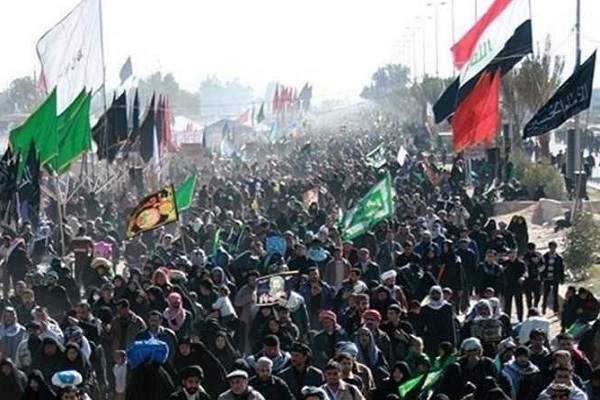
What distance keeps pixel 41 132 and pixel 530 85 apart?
2702cm

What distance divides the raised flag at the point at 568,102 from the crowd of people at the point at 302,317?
166 centimetres

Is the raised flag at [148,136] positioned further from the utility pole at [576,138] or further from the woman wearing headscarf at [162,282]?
the woman wearing headscarf at [162,282]

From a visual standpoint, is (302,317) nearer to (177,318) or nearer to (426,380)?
(177,318)

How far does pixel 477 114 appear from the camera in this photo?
79.5ft

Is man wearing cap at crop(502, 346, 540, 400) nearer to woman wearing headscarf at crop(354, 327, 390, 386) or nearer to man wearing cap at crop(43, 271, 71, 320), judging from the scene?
woman wearing headscarf at crop(354, 327, 390, 386)

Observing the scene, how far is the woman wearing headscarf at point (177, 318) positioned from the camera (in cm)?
1227

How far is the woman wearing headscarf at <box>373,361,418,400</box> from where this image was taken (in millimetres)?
9523

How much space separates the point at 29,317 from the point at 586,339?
5.21m

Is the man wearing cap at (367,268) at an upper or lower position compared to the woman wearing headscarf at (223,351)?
lower

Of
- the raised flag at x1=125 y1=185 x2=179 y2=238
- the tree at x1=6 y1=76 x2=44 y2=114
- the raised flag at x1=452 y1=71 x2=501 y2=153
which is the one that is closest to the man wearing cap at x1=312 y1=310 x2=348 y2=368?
the raised flag at x1=125 y1=185 x2=179 y2=238

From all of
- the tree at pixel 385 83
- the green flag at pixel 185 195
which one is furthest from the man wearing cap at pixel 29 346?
the tree at pixel 385 83

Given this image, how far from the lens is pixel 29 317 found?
13531 mm

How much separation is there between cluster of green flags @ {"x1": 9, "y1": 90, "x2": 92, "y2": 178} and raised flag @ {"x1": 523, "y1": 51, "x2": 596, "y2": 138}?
7.33 m

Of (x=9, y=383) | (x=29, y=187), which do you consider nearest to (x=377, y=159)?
(x=29, y=187)
